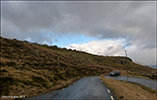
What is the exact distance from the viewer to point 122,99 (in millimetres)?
8492

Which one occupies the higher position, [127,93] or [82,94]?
[127,93]

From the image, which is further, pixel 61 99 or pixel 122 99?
pixel 61 99

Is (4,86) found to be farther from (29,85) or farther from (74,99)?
(74,99)

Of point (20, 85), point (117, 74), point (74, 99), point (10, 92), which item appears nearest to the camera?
point (74, 99)

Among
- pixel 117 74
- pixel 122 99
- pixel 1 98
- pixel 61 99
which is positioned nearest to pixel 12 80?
pixel 1 98

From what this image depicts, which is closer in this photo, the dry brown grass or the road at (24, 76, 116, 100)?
the dry brown grass

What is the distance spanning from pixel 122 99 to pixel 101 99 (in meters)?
1.64

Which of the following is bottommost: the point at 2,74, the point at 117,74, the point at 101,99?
the point at 117,74

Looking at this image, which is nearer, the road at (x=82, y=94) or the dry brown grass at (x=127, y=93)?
the dry brown grass at (x=127, y=93)

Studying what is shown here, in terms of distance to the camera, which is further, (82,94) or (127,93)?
(82,94)

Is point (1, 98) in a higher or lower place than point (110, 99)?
lower

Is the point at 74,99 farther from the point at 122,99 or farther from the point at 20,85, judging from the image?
the point at 20,85

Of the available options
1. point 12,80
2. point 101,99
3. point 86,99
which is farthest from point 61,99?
point 12,80

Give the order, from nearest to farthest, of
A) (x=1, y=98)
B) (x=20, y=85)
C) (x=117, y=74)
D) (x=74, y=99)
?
(x=74, y=99)
(x=1, y=98)
(x=20, y=85)
(x=117, y=74)
